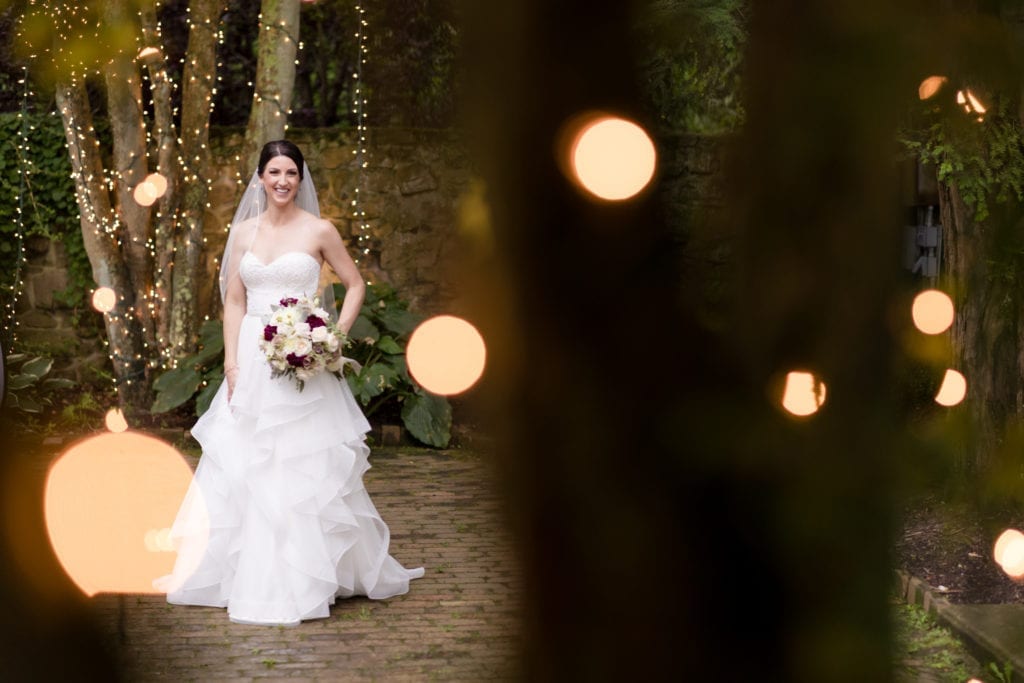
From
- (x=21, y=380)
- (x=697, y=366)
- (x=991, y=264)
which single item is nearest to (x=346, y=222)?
(x=21, y=380)

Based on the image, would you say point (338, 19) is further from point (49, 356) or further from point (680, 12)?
point (680, 12)

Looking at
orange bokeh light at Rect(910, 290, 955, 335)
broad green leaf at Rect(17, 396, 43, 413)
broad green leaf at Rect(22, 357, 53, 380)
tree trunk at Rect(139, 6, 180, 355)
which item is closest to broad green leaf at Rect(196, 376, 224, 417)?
tree trunk at Rect(139, 6, 180, 355)

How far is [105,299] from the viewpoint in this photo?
37.4 ft

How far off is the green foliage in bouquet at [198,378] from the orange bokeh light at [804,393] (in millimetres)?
9847

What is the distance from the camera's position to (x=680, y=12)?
1303 millimetres

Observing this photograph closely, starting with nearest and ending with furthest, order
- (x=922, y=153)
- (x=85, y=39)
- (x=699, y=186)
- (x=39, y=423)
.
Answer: (x=699, y=186), (x=85, y=39), (x=922, y=153), (x=39, y=423)

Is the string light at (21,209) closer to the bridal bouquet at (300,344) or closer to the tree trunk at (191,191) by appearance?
the tree trunk at (191,191)

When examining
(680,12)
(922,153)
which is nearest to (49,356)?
(922,153)

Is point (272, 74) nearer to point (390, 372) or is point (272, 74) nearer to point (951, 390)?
point (390, 372)

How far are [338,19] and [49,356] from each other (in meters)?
4.23

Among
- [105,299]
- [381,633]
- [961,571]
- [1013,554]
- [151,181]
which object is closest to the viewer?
[1013,554]

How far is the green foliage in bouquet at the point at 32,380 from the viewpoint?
10.8 metres

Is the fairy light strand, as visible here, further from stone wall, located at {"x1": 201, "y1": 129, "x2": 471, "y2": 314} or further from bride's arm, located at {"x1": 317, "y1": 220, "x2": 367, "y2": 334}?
bride's arm, located at {"x1": 317, "y1": 220, "x2": 367, "y2": 334}

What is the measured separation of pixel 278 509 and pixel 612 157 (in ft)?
18.7
